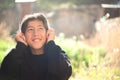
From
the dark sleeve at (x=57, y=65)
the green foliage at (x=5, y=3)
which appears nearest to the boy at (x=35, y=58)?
the dark sleeve at (x=57, y=65)

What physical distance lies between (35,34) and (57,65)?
23cm

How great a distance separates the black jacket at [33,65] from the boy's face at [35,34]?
0.04 metres

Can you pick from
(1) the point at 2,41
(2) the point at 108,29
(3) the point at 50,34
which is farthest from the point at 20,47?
(2) the point at 108,29

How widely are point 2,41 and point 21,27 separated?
5.48ft

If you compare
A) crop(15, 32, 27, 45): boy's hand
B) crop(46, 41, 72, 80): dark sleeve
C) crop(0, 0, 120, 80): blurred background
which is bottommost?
crop(0, 0, 120, 80): blurred background

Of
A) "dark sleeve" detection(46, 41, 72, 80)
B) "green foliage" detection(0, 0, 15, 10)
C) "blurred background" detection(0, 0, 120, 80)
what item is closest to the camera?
"dark sleeve" detection(46, 41, 72, 80)

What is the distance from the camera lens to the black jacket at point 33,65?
231 centimetres

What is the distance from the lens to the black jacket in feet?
7.57

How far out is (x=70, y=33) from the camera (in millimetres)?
13008

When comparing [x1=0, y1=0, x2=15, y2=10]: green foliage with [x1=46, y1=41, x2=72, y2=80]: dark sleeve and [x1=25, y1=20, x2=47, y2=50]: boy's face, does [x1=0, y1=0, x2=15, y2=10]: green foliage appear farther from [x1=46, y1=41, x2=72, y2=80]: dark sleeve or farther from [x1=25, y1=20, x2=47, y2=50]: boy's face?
[x1=46, y1=41, x2=72, y2=80]: dark sleeve

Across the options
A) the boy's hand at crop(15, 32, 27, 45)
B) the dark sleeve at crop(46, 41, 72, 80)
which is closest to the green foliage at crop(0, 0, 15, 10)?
the boy's hand at crop(15, 32, 27, 45)

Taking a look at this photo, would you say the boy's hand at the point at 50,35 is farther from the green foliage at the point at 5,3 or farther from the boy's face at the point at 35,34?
the green foliage at the point at 5,3

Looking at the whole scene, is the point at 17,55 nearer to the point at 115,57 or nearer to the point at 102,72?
the point at 102,72

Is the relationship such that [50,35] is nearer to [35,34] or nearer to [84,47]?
[35,34]
